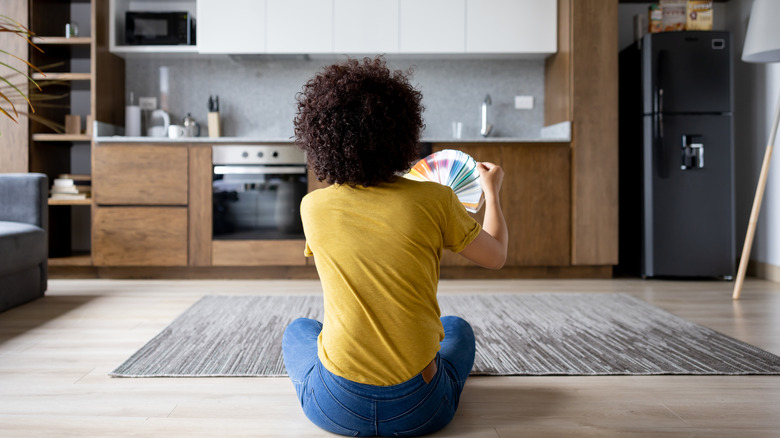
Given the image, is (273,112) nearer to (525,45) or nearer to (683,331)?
(525,45)

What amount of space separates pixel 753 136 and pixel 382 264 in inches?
→ 159

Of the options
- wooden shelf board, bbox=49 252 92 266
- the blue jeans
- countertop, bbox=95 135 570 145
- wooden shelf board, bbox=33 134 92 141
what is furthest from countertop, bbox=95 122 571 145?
the blue jeans

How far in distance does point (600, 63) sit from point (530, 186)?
35.2 inches

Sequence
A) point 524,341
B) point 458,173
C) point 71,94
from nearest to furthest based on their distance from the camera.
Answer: point 458,173, point 524,341, point 71,94

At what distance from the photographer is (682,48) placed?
3.98m

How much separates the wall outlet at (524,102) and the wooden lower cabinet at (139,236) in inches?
98.1

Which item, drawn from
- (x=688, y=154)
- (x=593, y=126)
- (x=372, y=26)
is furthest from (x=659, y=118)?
(x=372, y=26)

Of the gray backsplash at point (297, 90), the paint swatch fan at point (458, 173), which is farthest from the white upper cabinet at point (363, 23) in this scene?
the paint swatch fan at point (458, 173)

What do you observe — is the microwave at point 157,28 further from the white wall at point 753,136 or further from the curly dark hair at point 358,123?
the white wall at point 753,136

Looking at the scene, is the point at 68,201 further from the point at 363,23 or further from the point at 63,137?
the point at 363,23

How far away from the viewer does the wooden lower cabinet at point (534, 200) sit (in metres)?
4.05

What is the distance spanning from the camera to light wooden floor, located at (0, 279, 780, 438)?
4.99ft

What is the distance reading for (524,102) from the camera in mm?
4680

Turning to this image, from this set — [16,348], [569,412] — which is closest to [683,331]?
[569,412]
